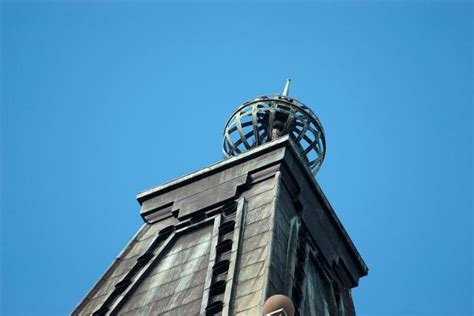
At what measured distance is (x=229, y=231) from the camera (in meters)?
46.8

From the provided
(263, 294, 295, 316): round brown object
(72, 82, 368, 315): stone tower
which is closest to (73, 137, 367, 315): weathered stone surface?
(72, 82, 368, 315): stone tower

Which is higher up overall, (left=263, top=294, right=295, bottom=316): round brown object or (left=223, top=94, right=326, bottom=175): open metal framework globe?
(left=223, top=94, right=326, bottom=175): open metal framework globe

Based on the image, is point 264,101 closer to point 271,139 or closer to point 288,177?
point 271,139

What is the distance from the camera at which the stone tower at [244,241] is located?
43.6m

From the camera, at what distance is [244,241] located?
45438 mm

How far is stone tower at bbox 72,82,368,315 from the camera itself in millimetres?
43594

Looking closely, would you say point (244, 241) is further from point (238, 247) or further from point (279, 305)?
point (279, 305)

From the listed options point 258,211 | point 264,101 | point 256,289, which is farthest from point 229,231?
point 264,101

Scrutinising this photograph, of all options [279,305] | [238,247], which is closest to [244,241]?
[238,247]

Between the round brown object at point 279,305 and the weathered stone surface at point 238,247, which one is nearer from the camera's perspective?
the round brown object at point 279,305

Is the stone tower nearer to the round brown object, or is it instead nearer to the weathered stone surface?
the weathered stone surface

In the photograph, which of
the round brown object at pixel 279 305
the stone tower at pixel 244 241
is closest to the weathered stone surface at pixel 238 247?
the stone tower at pixel 244 241

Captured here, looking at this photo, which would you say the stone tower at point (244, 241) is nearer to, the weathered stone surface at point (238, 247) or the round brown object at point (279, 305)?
the weathered stone surface at point (238, 247)

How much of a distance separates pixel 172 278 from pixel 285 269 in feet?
12.8
